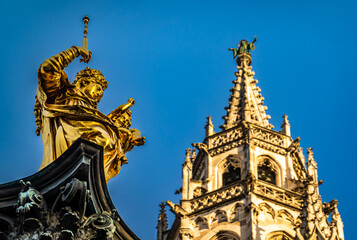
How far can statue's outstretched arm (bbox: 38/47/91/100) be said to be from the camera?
36.3 feet

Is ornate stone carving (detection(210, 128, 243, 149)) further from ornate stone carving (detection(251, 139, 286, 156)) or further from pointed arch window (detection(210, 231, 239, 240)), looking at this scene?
pointed arch window (detection(210, 231, 239, 240))

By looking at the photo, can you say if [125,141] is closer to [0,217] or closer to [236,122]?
[0,217]

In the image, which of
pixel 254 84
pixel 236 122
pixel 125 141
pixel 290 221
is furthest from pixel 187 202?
pixel 125 141

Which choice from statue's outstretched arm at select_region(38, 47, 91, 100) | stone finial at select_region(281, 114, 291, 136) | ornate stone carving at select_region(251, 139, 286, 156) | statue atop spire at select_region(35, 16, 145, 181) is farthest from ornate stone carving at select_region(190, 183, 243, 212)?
statue's outstretched arm at select_region(38, 47, 91, 100)

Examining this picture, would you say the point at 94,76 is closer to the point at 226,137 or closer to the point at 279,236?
the point at 279,236

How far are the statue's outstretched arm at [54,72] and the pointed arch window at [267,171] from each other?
114 ft

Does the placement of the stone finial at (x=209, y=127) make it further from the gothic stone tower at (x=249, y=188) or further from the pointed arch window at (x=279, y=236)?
the pointed arch window at (x=279, y=236)

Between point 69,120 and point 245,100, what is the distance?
131 ft

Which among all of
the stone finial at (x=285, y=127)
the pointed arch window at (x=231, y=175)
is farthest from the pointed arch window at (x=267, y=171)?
the stone finial at (x=285, y=127)

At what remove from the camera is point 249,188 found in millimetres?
41875

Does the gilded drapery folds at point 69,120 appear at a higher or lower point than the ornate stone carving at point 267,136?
lower

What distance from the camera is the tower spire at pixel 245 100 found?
49500mm

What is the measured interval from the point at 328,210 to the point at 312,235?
5522 mm

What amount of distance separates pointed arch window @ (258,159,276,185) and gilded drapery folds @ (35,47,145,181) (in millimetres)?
34219
